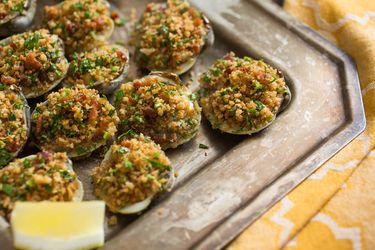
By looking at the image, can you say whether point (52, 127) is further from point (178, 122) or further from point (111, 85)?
point (178, 122)

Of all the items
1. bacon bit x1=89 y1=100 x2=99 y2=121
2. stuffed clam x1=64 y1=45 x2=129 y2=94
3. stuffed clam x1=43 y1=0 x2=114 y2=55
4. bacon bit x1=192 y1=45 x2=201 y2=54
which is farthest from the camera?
stuffed clam x1=43 y1=0 x2=114 y2=55

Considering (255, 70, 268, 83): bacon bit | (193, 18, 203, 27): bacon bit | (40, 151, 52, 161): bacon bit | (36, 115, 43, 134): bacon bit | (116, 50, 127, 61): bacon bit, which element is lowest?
(36, 115, 43, 134): bacon bit

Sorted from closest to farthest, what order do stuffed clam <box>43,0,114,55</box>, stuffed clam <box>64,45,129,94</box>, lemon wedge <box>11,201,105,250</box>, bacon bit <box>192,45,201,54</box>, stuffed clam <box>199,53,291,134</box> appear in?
lemon wedge <box>11,201,105,250</box>, stuffed clam <box>199,53,291,134</box>, stuffed clam <box>64,45,129,94</box>, bacon bit <box>192,45,201,54</box>, stuffed clam <box>43,0,114,55</box>

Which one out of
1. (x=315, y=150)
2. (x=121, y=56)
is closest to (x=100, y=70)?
(x=121, y=56)

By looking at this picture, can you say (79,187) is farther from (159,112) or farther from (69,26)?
(69,26)

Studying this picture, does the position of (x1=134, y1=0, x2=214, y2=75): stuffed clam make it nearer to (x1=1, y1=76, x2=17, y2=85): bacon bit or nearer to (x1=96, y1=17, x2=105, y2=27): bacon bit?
(x1=96, y1=17, x2=105, y2=27): bacon bit

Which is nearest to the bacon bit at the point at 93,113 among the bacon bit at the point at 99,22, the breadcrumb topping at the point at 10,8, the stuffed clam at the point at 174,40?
the stuffed clam at the point at 174,40

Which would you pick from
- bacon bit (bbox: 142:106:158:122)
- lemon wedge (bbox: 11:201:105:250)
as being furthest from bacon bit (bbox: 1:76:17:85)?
lemon wedge (bbox: 11:201:105:250)
